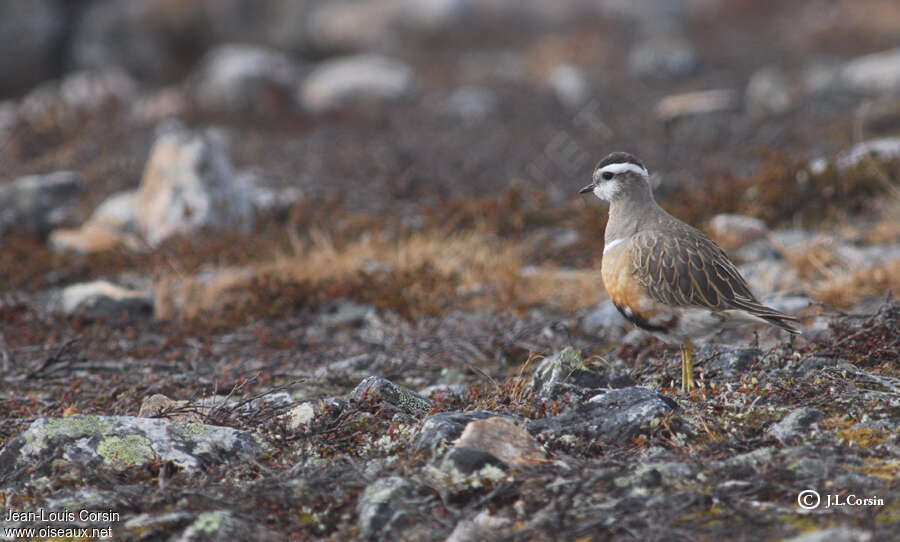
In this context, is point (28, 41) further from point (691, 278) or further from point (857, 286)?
point (691, 278)

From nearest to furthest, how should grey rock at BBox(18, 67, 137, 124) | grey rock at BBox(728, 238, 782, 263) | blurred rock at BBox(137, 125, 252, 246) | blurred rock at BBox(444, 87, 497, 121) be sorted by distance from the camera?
1. grey rock at BBox(728, 238, 782, 263)
2. blurred rock at BBox(137, 125, 252, 246)
3. grey rock at BBox(18, 67, 137, 124)
4. blurred rock at BBox(444, 87, 497, 121)

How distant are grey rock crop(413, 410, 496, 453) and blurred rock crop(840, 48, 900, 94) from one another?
1287 centimetres

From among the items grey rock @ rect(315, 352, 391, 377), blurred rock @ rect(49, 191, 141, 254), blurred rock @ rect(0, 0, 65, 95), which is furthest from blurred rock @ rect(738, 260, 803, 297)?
blurred rock @ rect(0, 0, 65, 95)

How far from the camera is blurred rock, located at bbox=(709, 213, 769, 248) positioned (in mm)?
8750

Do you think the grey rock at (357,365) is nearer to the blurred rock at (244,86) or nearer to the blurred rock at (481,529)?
the blurred rock at (481,529)

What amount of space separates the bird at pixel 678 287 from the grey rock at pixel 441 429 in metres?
1.26

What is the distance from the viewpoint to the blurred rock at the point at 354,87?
54.8ft

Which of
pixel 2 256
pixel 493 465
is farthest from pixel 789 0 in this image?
pixel 493 465

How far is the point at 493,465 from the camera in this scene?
3557 millimetres

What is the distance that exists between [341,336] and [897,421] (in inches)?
179

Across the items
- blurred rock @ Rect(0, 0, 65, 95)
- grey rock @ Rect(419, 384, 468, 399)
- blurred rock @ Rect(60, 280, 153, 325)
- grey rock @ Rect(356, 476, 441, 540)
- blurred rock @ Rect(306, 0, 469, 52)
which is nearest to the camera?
grey rock @ Rect(356, 476, 441, 540)

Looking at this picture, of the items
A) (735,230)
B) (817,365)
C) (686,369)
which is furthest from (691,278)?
(735,230)

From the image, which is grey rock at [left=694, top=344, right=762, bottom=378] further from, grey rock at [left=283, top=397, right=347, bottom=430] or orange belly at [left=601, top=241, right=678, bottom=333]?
grey rock at [left=283, top=397, right=347, bottom=430]

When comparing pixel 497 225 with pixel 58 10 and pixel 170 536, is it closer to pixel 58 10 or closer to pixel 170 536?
pixel 170 536
